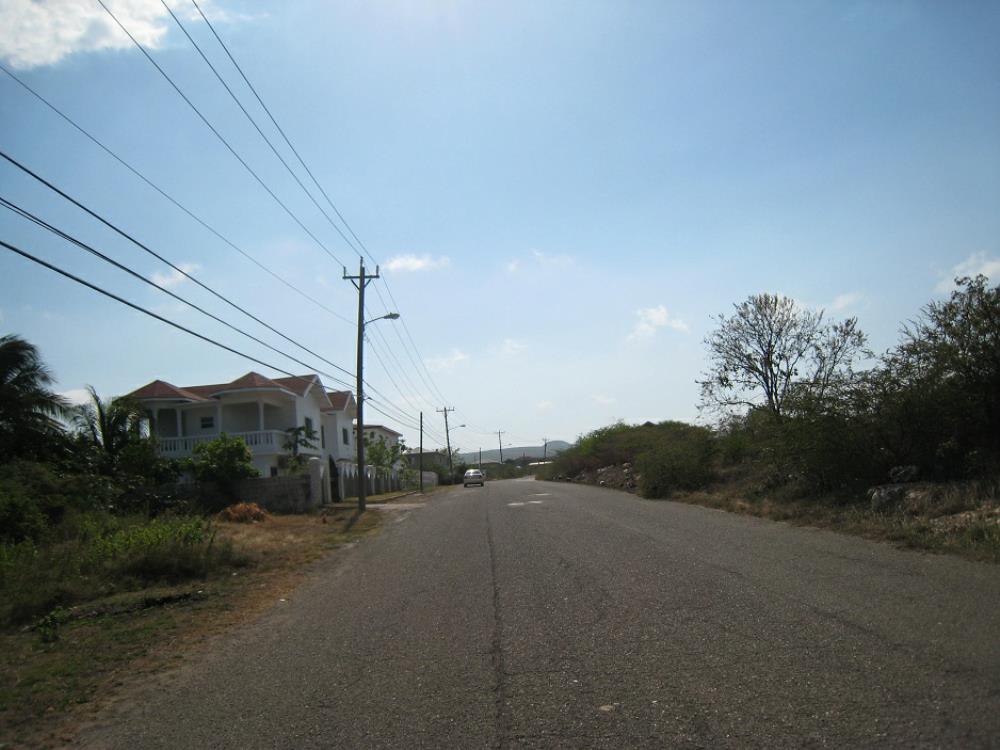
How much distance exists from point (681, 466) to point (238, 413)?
23189 mm

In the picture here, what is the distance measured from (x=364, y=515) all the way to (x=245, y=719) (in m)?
21.6

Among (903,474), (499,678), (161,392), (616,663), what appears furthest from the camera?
(161,392)

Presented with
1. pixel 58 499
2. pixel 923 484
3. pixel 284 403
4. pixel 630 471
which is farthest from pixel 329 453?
pixel 923 484

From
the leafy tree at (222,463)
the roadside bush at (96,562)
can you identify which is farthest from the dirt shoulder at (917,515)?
the leafy tree at (222,463)

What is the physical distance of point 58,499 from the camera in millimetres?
16719

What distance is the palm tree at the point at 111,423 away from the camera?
26.1 metres

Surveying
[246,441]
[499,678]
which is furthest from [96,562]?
[246,441]

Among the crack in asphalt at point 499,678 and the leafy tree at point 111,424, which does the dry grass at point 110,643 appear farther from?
the leafy tree at point 111,424

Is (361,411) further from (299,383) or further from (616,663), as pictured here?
(616,663)

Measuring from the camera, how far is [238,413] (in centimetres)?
3753

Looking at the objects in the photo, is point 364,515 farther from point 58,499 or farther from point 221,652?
point 221,652

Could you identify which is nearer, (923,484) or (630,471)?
(923,484)

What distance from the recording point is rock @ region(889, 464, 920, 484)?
14375 millimetres

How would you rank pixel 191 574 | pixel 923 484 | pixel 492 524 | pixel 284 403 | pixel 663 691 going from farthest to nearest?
pixel 284 403 < pixel 492 524 < pixel 923 484 < pixel 191 574 < pixel 663 691
